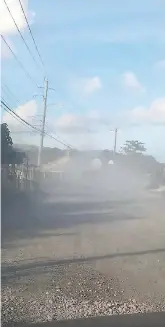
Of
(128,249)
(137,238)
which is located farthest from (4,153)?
(128,249)

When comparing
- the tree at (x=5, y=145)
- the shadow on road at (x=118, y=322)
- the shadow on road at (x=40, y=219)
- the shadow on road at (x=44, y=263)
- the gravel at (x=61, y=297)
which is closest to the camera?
the shadow on road at (x=118, y=322)

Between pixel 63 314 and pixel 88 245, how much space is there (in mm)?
5486

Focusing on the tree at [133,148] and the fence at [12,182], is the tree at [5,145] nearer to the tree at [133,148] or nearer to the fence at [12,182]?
the fence at [12,182]

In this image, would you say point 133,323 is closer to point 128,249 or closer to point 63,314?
point 63,314

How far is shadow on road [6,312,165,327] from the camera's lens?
18.1 ft

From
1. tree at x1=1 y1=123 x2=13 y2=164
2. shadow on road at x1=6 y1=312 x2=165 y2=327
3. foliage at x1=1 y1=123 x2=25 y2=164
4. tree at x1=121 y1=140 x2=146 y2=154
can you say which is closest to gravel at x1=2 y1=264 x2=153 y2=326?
shadow on road at x1=6 y1=312 x2=165 y2=327

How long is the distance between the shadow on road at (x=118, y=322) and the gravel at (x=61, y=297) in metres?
0.17

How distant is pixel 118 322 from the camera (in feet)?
18.4

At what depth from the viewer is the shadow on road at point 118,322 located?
18.1 ft

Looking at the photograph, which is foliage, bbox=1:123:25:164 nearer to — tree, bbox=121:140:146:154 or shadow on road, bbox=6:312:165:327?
shadow on road, bbox=6:312:165:327

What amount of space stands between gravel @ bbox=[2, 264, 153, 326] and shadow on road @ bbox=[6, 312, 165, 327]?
6.8 inches

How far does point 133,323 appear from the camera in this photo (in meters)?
5.59

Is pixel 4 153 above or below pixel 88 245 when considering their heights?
above

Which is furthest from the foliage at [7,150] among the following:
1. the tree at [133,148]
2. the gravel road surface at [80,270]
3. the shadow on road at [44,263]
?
the tree at [133,148]
